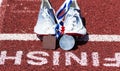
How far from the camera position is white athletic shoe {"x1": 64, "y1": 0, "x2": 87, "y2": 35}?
21.1ft

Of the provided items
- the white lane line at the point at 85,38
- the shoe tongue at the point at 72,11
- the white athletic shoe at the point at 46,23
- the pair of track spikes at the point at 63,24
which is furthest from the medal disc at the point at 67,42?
the shoe tongue at the point at 72,11

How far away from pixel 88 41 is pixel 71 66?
2.57 ft

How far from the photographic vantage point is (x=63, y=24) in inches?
265

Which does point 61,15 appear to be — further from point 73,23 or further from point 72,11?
point 73,23

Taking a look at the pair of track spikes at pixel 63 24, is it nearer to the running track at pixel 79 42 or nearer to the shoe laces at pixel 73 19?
the shoe laces at pixel 73 19

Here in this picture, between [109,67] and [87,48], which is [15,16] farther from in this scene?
[109,67]

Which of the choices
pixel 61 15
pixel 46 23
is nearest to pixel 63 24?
pixel 61 15

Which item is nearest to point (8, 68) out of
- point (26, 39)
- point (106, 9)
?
point (26, 39)

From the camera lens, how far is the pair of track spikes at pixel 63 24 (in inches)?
252

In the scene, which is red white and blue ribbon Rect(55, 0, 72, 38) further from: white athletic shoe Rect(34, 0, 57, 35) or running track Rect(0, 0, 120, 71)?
running track Rect(0, 0, 120, 71)

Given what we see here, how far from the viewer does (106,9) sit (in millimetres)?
7547

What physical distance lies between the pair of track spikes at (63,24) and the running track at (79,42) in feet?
0.76

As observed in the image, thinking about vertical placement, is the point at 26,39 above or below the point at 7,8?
below

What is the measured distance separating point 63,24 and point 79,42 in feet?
1.53
